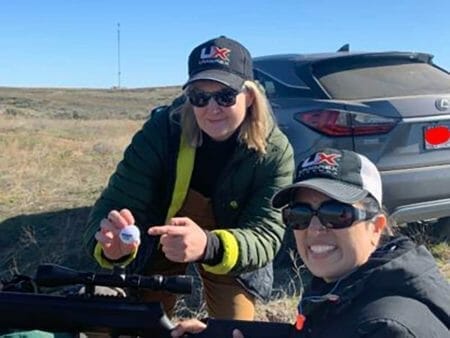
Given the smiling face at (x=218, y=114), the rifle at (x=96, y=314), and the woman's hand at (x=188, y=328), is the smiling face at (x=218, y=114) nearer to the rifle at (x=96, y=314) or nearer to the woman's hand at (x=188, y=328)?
the rifle at (x=96, y=314)

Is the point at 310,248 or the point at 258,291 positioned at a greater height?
the point at 310,248

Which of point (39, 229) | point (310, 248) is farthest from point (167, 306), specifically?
point (39, 229)

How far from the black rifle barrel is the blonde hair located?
961mm

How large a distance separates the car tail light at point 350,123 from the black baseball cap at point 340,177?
123 inches

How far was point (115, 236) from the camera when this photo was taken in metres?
3.04

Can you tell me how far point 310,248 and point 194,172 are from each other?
1237 mm

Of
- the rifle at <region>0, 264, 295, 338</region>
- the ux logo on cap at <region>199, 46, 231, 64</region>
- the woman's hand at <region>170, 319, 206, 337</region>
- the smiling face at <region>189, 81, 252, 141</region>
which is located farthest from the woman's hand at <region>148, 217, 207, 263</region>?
the ux logo on cap at <region>199, 46, 231, 64</region>

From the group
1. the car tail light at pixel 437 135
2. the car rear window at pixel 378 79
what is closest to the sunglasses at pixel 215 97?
the car rear window at pixel 378 79

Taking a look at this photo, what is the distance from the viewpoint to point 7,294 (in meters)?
2.72

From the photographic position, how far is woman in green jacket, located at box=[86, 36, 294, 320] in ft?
11.3

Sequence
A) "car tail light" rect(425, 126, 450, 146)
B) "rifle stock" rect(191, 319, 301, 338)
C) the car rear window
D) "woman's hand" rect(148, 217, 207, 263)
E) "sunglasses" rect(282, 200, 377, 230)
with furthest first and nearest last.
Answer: the car rear window, "car tail light" rect(425, 126, 450, 146), "woman's hand" rect(148, 217, 207, 263), "rifle stock" rect(191, 319, 301, 338), "sunglasses" rect(282, 200, 377, 230)

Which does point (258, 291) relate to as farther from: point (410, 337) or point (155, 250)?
point (410, 337)

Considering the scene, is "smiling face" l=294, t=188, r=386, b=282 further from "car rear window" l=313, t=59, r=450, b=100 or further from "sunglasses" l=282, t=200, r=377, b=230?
"car rear window" l=313, t=59, r=450, b=100

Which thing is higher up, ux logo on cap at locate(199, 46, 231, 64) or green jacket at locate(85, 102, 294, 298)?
ux logo on cap at locate(199, 46, 231, 64)
